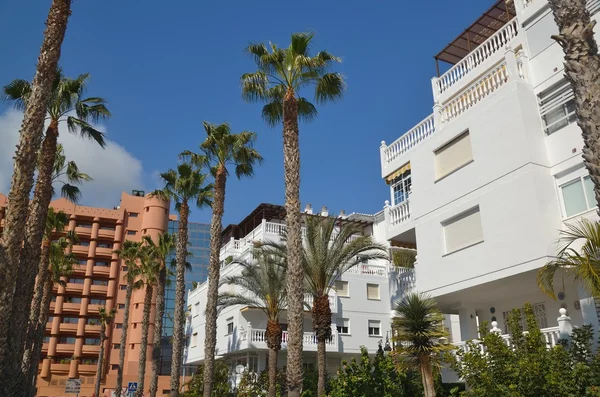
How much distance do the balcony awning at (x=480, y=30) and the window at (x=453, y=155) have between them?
6118mm

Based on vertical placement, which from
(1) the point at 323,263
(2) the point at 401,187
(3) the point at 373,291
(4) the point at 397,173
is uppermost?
(4) the point at 397,173

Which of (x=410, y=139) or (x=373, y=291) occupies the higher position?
(x=410, y=139)

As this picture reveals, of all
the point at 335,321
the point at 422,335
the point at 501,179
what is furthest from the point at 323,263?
the point at 335,321

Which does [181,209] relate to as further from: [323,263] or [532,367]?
[532,367]

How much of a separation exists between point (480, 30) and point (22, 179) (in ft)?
65.7

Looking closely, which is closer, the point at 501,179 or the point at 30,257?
the point at 30,257

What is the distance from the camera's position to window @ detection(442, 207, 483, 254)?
1858cm

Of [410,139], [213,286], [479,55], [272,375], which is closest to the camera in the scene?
[479,55]

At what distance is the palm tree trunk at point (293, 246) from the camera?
16.7 meters

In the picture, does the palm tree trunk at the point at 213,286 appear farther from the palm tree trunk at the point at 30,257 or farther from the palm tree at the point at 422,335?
the palm tree at the point at 422,335

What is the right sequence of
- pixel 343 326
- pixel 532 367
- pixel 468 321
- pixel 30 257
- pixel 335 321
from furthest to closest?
pixel 343 326 → pixel 335 321 → pixel 468 321 → pixel 30 257 → pixel 532 367

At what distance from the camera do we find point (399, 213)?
24.0m

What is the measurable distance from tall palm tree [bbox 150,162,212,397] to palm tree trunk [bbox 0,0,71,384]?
1509 cm

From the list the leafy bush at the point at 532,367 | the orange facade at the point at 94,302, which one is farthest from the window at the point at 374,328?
the orange facade at the point at 94,302
